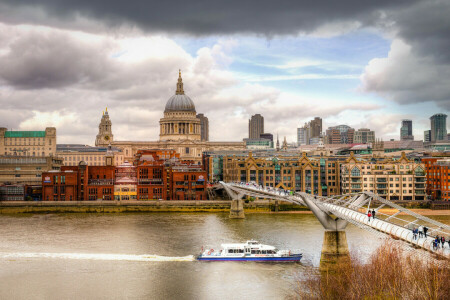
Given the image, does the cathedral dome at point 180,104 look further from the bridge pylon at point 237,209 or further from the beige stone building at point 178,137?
the bridge pylon at point 237,209

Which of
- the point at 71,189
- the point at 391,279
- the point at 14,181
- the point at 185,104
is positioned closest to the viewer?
the point at 391,279

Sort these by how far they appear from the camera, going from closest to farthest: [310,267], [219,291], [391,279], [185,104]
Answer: [391,279] < [219,291] < [310,267] < [185,104]

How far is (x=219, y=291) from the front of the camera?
3384cm

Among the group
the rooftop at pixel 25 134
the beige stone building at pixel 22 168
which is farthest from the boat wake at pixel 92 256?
the rooftop at pixel 25 134

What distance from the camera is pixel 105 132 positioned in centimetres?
17025

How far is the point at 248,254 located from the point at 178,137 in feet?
402

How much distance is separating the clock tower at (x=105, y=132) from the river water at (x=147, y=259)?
338 ft

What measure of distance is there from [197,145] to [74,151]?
29826 millimetres

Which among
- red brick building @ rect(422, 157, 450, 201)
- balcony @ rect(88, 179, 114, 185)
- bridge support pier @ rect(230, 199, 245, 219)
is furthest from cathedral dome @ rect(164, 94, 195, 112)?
bridge support pier @ rect(230, 199, 245, 219)

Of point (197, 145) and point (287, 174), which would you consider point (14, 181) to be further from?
point (197, 145)

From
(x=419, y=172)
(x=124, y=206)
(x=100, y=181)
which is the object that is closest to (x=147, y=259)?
(x=124, y=206)

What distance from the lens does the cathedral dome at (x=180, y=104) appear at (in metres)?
167

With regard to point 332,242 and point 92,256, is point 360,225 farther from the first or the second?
point 92,256

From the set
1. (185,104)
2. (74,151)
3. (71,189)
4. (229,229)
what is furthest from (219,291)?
(185,104)
